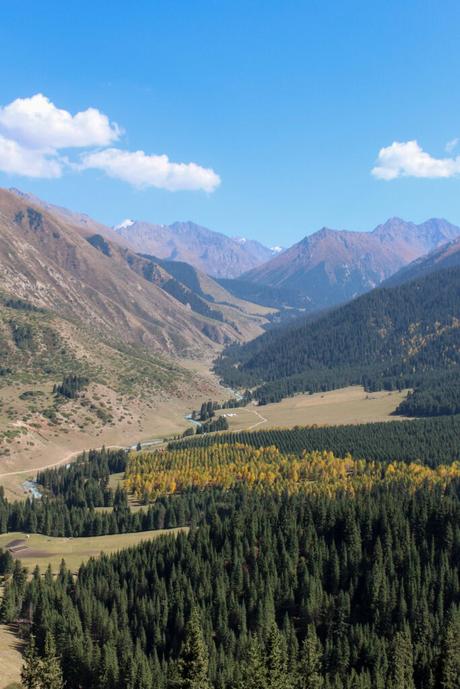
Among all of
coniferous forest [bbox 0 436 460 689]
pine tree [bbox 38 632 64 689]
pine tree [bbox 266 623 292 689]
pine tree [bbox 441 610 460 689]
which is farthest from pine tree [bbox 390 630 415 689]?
pine tree [bbox 38 632 64 689]

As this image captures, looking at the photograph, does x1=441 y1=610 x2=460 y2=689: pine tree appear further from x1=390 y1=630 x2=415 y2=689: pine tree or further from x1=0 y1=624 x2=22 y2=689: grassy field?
x1=0 y1=624 x2=22 y2=689: grassy field

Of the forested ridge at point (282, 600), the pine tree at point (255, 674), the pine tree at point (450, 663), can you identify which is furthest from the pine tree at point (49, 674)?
the pine tree at point (450, 663)

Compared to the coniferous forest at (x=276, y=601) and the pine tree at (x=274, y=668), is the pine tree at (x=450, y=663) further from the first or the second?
the pine tree at (x=274, y=668)

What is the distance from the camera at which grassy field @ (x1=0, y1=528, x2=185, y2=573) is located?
15038 centimetres

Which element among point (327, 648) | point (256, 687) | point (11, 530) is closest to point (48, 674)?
point (256, 687)

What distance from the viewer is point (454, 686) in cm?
7900

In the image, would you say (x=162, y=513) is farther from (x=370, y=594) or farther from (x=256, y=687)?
(x=256, y=687)

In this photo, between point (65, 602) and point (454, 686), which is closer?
point (454, 686)

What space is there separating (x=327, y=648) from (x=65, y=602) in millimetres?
47510

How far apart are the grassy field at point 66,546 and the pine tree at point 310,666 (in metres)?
65.2

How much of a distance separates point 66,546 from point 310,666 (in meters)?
90.5

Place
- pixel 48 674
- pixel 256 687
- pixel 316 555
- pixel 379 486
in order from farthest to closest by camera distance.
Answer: pixel 379 486 → pixel 316 555 → pixel 48 674 → pixel 256 687

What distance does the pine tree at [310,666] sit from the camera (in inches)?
3346

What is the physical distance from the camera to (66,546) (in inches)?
6378
